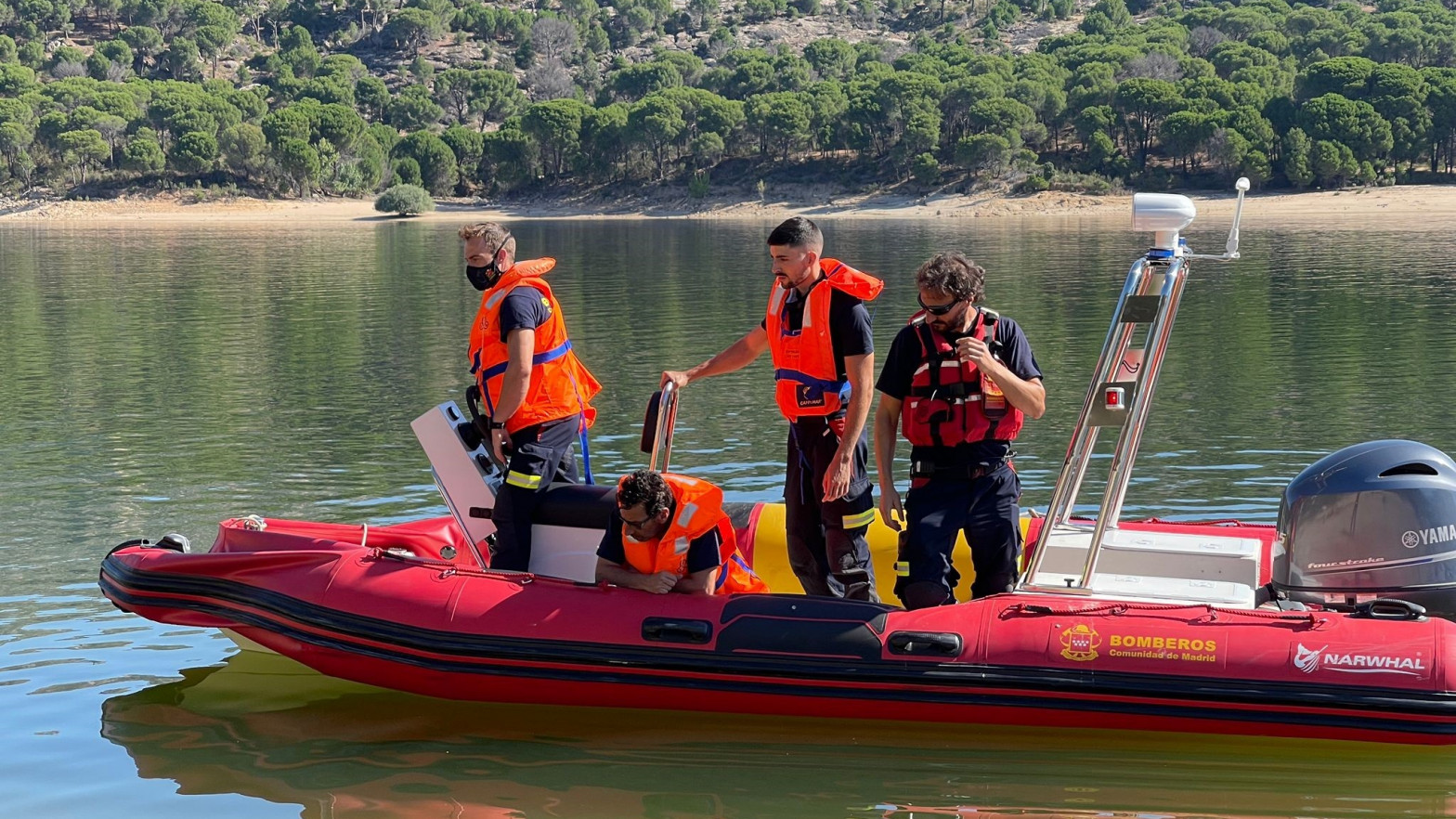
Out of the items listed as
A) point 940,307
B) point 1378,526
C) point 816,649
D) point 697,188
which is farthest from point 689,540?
point 697,188

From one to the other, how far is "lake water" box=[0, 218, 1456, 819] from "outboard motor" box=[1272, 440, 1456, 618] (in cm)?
59

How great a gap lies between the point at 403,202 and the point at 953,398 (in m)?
63.6

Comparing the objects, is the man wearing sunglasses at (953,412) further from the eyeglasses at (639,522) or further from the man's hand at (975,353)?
the eyeglasses at (639,522)

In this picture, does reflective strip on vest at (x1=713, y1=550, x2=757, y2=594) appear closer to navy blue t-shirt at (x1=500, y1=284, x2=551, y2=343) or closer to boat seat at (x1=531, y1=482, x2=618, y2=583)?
boat seat at (x1=531, y1=482, x2=618, y2=583)

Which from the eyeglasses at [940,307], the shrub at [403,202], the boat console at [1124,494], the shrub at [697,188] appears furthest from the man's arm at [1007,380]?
the shrub at [403,202]

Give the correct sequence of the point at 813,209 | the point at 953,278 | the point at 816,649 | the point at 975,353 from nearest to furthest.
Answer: the point at 975,353, the point at 953,278, the point at 816,649, the point at 813,209

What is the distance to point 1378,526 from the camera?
17.7ft

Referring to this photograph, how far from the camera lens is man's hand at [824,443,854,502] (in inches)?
218

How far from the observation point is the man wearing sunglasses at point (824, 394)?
5609 mm

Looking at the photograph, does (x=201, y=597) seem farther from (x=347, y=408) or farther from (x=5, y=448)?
(x=347, y=408)

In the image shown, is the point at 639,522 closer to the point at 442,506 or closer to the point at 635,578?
the point at 635,578

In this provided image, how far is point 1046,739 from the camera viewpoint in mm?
5746

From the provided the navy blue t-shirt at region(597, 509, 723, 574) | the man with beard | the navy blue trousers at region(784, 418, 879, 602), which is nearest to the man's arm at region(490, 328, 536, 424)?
the man with beard

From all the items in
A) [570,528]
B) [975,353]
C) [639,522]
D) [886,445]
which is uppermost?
[975,353]
